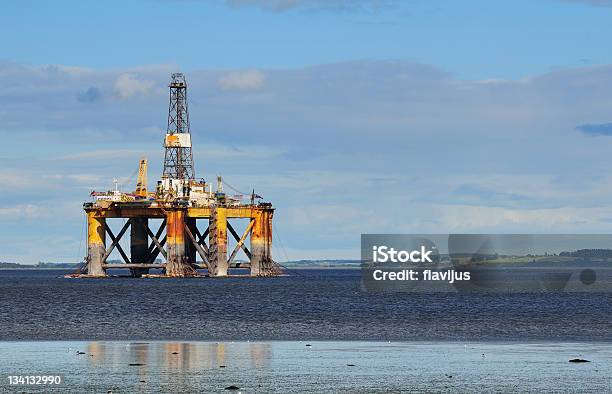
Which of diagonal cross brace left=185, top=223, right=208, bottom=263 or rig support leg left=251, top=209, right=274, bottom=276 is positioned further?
rig support leg left=251, top=209, right=274, bottom=276

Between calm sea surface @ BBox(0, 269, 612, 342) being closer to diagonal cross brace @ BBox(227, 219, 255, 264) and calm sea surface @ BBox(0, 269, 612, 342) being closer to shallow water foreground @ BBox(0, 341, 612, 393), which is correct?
shallow water foreground @ BBox(0, 341, 612, 393)

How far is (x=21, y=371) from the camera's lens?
5278 centimetres

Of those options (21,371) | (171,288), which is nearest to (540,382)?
(21,371)

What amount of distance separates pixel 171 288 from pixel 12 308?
160 ft

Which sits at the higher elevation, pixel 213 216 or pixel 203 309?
pixel 213 216

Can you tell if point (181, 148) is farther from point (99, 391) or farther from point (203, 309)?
point (99, 391)

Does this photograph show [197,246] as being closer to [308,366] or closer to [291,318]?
[291,318]

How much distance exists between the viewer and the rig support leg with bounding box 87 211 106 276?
19038cm

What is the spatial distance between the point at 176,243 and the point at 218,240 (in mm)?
6183

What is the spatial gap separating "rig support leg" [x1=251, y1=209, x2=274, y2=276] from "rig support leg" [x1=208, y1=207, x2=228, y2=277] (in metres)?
5.21

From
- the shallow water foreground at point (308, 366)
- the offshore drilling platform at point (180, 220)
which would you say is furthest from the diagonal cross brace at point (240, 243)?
the shallow water foreground at point (308, 366)

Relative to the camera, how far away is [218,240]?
184750mm

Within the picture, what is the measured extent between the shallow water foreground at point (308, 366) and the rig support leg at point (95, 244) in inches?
4802

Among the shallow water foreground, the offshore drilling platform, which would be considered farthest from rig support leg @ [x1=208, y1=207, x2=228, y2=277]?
the shallow water foreground
